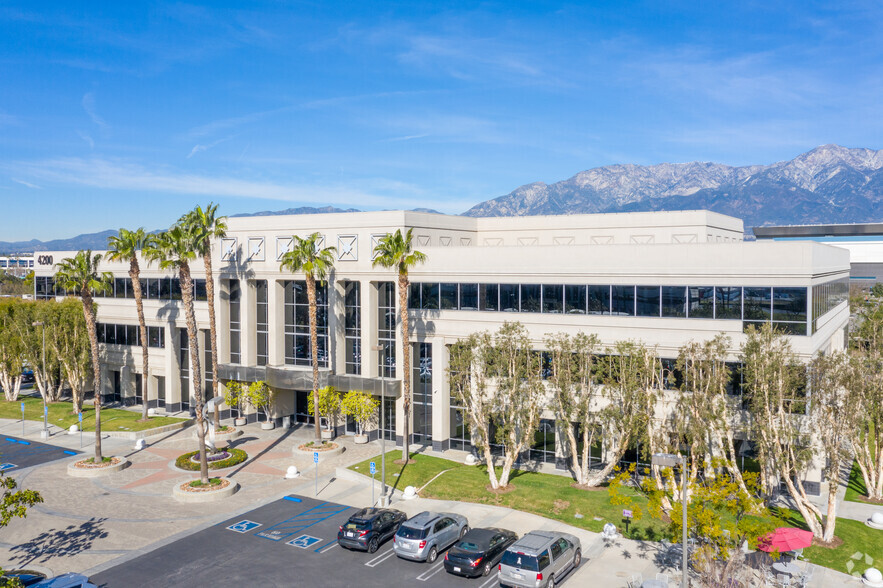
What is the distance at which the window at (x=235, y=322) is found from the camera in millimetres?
58000

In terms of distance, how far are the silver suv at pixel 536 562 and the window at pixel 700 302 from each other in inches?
672

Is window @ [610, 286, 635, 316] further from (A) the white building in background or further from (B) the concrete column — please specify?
(B) the concrete column

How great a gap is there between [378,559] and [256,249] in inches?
1307

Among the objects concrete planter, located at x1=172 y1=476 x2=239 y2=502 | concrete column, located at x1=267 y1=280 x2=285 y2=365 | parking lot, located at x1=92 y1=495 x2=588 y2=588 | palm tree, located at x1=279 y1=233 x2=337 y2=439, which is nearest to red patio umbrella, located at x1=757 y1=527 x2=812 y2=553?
parking lot, located at x1=92 y1=495 x2=588 y2=588

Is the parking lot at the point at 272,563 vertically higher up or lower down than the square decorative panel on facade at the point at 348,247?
lower down

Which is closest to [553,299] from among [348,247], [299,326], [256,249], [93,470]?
[348,247]

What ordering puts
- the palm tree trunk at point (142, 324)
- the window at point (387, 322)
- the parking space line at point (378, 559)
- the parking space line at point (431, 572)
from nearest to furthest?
the parking space line at point (431, 572), the parking space line at point (378, 559), the window at point (387, 322), the palm tree trunk at point (142, 324)

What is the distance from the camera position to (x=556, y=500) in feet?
121

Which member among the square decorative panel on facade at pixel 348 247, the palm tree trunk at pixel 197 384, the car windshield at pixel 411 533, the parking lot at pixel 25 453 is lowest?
the parking lot at pixel 25 453

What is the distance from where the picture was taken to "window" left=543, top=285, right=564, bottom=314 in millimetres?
43156

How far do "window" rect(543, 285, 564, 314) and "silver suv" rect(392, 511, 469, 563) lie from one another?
17.0m

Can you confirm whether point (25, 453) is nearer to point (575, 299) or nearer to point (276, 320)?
point (276, 320)

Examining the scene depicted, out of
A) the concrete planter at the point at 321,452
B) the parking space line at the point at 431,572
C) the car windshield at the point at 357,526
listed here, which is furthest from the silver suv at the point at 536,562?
the concrete planter at the point at 321,452

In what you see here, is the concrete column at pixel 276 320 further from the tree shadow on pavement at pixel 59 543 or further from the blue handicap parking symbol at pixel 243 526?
the tree shadow on pavement at pixel 59 543
